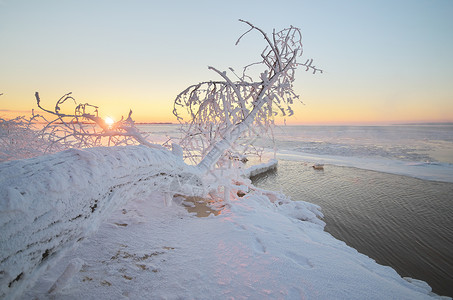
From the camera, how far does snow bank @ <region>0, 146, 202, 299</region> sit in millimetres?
923

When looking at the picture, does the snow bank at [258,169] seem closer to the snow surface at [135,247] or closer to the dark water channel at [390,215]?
the dark water channel at [390,215]

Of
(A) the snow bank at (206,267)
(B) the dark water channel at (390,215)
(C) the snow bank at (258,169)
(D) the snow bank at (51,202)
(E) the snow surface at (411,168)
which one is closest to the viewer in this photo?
(D) the snow bank at (51,202)

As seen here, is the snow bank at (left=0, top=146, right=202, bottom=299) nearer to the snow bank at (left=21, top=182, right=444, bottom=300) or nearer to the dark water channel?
the snow bank at (left=21, top=182, right=444, bottom=300)

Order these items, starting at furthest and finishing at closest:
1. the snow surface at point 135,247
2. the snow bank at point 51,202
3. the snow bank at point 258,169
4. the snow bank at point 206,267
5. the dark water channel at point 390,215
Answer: the snow bank at point 258,169
the dark water channel at point 390,215
the snow bank at point 206,267
the snow surface at point 135,247
the snow bank at point 51,202

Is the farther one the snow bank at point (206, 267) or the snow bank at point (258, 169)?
the snow bank at point (258, 169)

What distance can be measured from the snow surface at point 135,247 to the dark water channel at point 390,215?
1.57 meters

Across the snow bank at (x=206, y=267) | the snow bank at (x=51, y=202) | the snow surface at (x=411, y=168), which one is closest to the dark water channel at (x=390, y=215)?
the snow surface at (x=411, y=168)

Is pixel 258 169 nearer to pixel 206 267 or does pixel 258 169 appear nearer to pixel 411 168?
pixel 411 168

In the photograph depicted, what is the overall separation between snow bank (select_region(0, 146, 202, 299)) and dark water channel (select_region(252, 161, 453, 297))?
5.17 metres

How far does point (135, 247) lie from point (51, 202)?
1.41 meters

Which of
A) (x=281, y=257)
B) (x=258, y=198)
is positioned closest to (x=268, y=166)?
(x=258, y=198)

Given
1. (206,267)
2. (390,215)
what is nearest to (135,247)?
(206,267)

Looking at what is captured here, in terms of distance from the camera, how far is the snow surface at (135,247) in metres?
1.02

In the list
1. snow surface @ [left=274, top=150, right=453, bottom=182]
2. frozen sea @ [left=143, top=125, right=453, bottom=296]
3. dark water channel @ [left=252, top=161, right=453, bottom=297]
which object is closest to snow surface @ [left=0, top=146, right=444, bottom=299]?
frozen sea @ [left=143, top=125, right=453, bottom=296]
